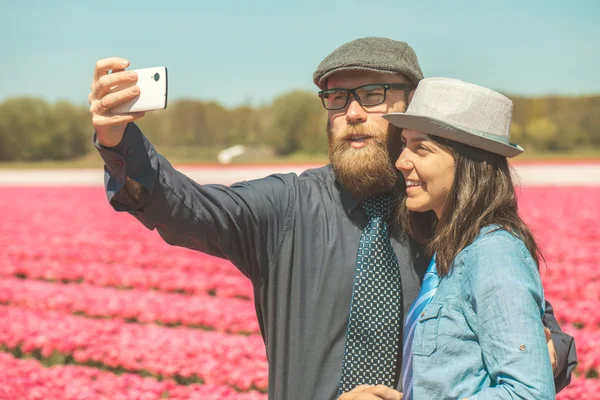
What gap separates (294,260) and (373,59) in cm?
80

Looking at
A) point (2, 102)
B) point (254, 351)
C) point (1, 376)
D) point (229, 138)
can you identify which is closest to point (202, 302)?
point (254, 351)

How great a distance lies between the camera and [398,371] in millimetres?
2201

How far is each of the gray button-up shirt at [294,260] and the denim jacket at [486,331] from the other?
44 centimetres

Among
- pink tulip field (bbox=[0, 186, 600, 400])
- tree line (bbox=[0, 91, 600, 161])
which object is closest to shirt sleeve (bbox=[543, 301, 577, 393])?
pink tulip field (bbox=[0, 186, 600, 400])

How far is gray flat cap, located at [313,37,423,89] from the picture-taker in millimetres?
2406

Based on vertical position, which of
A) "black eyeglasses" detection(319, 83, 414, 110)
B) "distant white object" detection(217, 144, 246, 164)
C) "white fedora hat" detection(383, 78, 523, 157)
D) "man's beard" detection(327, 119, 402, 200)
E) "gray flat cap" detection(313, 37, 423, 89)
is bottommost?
"distant white object" detection(217, 144, 246, 164)

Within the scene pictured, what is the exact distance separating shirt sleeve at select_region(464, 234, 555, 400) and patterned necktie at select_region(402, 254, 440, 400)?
0.80 feet

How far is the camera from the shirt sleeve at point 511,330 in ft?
5.11

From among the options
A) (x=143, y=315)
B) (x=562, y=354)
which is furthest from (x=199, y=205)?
(x=143, y=315)

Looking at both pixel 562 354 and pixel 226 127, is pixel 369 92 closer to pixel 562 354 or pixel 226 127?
pixel 562 354

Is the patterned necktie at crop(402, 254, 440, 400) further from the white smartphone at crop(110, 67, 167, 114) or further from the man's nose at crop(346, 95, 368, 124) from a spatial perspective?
the white smartphone at crop(110, 67, 167, 114)

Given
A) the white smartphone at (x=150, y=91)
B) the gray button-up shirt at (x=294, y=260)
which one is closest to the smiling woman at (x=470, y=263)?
the gray button-up shirt at (x=294, y=260)

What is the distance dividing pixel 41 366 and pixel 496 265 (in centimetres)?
398

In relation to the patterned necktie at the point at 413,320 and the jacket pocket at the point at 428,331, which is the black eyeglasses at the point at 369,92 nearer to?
the patterned necktie at the point at 413,320
